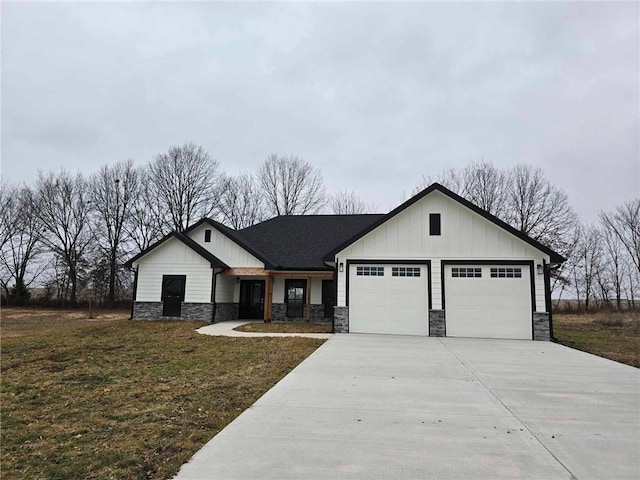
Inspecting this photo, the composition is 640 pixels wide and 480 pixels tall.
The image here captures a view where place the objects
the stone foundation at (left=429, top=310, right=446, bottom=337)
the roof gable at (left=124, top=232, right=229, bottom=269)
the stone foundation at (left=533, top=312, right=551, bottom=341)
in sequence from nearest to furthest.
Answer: the stone foundation at (left=533, top=312, right=551, bottom=341) → the stone foundation at (left=429, top=310, right=446, bottom=337) → the roof gable at (left=124, top=232, right=229, bottom=269)

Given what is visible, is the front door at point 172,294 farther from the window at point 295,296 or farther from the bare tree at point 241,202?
the bare tree at point 241,202

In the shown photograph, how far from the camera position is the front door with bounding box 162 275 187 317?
18078 mm

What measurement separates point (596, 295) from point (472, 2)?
3340 cm

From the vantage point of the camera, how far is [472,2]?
35.2 feet

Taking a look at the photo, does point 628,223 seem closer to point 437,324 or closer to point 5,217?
point 437,324

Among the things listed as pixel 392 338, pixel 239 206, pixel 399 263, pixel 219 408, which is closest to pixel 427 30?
pixel 399 263

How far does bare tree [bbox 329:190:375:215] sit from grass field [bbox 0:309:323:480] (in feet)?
81.3

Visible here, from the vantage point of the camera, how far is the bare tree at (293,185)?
34562 mm

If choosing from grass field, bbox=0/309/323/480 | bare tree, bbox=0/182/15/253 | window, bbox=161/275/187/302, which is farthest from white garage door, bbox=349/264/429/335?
bare tree, bbox=0/182/15/253

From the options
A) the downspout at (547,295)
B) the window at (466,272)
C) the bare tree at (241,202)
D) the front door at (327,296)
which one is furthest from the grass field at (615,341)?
the bare tree at (241,202)

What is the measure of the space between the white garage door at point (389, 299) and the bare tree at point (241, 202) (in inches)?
882

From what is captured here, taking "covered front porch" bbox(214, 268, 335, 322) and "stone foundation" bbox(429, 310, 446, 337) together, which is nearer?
"stone foundation" bbox(429, 310, 446, 337)

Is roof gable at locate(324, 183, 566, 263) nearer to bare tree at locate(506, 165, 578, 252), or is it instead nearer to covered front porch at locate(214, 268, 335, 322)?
covered front porch at locate(214, 268, 335, 322)

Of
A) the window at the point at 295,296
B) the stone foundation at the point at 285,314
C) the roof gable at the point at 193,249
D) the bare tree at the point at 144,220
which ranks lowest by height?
the stone foundation at the point at 285,314
